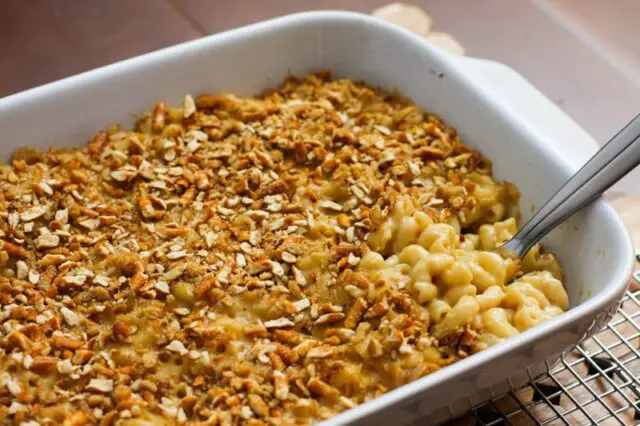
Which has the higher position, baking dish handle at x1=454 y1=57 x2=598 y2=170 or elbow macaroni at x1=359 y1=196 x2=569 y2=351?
baking dish handle at x1=454 y1=57 x2=598 y2=170

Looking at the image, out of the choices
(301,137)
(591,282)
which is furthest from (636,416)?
(301,137)

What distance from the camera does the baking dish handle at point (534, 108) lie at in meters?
1.76

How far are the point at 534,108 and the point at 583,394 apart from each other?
60 centimetres

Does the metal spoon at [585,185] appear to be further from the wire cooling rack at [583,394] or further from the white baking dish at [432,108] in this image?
the wire cooling rack at [583,394]

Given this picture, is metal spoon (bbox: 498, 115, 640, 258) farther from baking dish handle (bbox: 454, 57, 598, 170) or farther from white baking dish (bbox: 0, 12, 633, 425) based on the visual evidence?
baking dish handle (bbox: 454, 57, 598, 170)

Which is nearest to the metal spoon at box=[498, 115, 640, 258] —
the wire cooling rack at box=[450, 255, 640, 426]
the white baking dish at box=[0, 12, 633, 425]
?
the white baking dish at box=[0, 12, 633, 425]

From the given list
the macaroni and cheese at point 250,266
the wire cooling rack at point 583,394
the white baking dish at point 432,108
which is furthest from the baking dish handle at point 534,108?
the wire cooling rack at point 583,394

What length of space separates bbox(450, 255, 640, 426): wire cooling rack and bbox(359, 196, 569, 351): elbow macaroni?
100 millimetres

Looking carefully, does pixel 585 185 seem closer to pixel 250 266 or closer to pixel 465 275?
pixel 465 275

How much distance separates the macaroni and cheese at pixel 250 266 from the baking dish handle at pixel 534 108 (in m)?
0.18

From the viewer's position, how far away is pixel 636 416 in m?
1.48

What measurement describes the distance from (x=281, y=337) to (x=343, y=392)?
0.13 m

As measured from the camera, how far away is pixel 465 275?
1417 millimetres

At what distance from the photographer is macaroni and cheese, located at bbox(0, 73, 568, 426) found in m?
1.32
